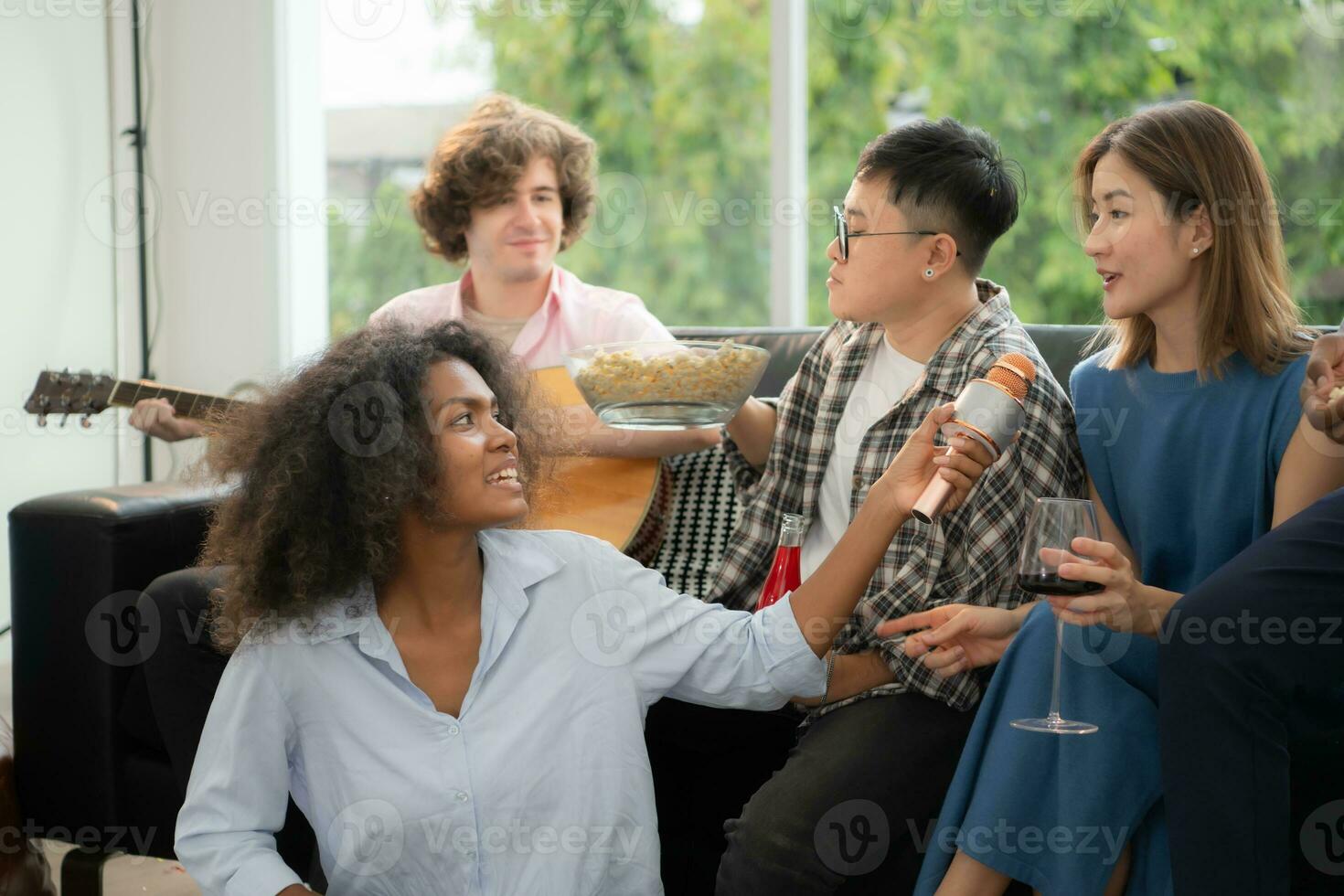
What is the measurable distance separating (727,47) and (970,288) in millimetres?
2410

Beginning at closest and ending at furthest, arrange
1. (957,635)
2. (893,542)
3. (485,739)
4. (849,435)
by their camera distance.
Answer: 1. (485,739)
2. (957,635)
3. (893,542)
4. (849,435)

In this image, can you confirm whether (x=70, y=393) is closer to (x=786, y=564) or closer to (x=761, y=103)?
(x=786, y=564)

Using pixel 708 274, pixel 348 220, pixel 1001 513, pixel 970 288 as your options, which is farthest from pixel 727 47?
pixel 1001 513

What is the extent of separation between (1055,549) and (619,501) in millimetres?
1021

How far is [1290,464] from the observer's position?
66.4 inches

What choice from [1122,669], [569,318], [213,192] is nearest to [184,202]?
[213,192]

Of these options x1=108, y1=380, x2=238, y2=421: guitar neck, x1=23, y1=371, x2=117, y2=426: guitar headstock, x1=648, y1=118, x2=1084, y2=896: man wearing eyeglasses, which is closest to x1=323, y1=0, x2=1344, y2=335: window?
x1=648, y1=118, x2=1084, y2=896: man wearing eyeglasses

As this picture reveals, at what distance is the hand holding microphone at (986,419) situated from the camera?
152 centimetres

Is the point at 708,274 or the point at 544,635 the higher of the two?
the point at 708,274

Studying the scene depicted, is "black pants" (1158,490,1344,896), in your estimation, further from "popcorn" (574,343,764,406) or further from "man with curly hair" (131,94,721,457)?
"man with curly hair" (131,94,721,457)

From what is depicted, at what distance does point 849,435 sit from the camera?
2086mm

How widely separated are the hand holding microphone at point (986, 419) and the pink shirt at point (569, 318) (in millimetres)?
1055

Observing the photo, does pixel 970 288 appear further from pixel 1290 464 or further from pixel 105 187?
pixel 105 187

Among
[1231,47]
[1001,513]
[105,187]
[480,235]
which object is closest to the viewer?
[1001,513]
